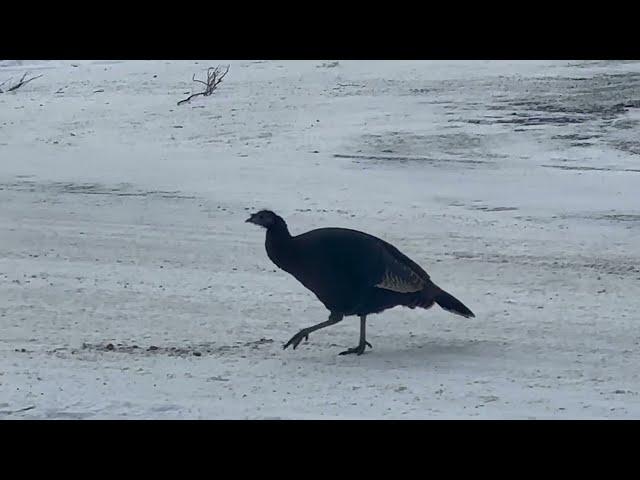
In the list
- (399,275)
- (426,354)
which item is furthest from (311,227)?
(399,275)

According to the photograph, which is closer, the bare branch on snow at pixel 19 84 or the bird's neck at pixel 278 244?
the bird's neck at pixel 278 244

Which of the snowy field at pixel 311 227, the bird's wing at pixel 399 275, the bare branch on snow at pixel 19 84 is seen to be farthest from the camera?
the bare branch on snow at pixel 19 84

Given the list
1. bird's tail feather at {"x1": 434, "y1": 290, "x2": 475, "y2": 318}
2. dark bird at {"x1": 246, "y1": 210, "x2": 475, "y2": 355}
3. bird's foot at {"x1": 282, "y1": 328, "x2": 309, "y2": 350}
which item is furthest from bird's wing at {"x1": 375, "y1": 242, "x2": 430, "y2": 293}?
bird's foot at {"x1": 282, "y1": 328, "x2": 309, "y2": 350}

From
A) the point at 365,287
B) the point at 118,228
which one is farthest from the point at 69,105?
the point at 365,287

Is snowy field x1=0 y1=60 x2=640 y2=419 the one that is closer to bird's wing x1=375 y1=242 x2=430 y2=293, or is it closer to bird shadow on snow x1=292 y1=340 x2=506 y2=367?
bird shadow on snow x1=292 y1=340 x2=506 y2=367

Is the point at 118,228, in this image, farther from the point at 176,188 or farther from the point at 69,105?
the point at 69,105

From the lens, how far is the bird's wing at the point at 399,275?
27.1 ft

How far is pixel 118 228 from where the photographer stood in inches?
545

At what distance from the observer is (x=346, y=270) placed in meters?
8.16

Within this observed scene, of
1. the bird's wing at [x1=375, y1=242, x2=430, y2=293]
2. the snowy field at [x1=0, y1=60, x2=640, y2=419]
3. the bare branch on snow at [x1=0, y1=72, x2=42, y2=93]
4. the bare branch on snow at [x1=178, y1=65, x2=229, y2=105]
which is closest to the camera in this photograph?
the snowy field at [x1=0, y1=60, x2=640, y2=419]

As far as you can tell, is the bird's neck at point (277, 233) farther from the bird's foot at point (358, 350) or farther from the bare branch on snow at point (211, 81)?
the bare branch on snow at point (211, 81)

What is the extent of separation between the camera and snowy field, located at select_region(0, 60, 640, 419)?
7695mm

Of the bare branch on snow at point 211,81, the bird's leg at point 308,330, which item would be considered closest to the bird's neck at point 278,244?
the bird's leg at point 308,330

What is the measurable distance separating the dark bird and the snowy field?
0.43 meters
